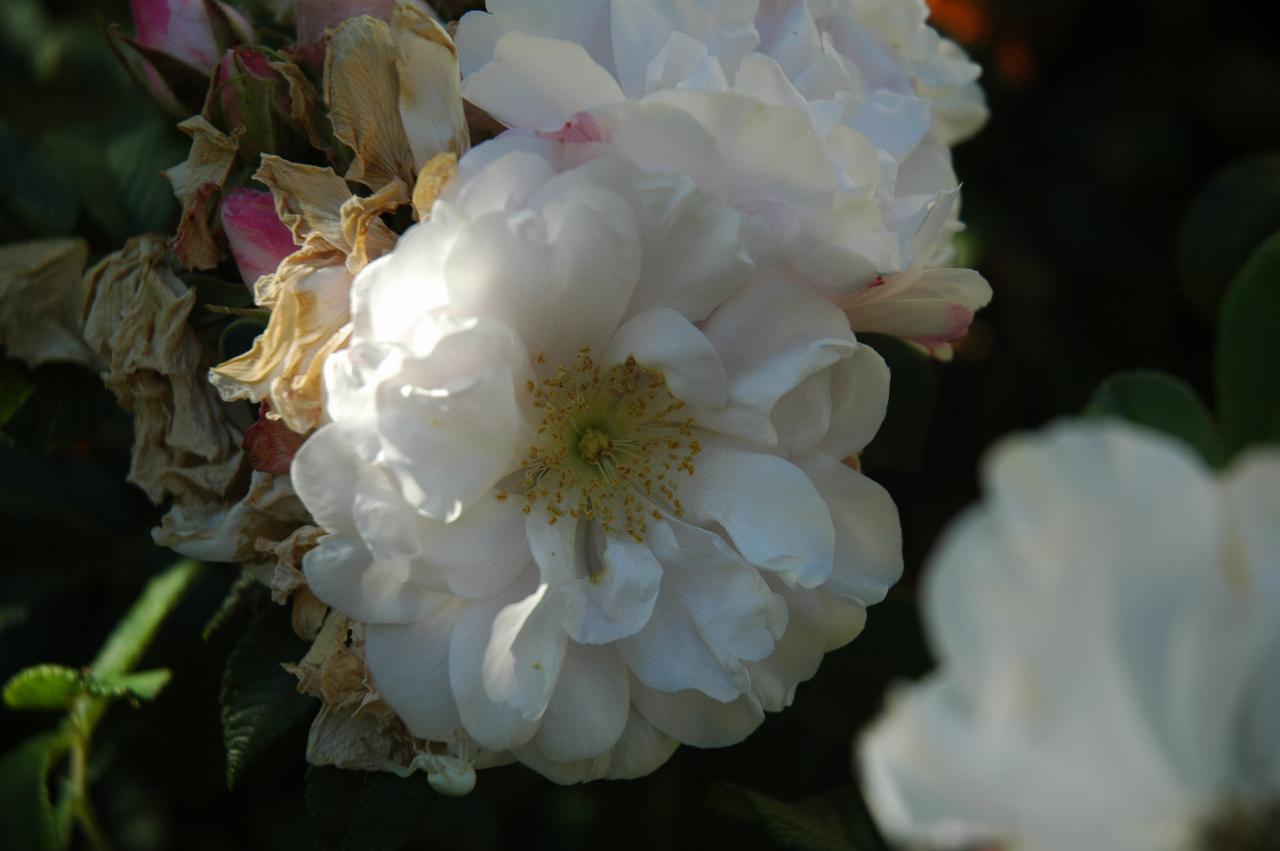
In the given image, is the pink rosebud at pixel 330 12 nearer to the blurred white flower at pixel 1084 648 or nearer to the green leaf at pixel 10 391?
the green leaf at pixel 10 391

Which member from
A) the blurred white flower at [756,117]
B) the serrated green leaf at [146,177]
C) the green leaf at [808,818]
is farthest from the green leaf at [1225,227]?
the serrated green leaf at [146,177]

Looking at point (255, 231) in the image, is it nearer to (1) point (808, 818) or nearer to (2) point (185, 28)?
(2) point (185, 28)

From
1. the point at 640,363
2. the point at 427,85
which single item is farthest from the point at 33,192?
the point at 640,363

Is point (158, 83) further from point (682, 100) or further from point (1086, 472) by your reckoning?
point (1086, 472)

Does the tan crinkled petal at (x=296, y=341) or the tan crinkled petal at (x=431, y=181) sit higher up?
the tan crinkled petal at (x=431, y=181)

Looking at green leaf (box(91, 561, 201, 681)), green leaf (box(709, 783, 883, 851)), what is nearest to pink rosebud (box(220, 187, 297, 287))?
green leaf (box(91, 561, 201, 681))

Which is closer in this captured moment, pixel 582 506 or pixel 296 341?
pixel 296 341

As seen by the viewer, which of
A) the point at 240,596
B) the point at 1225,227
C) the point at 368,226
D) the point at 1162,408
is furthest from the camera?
the point at 1225,227
